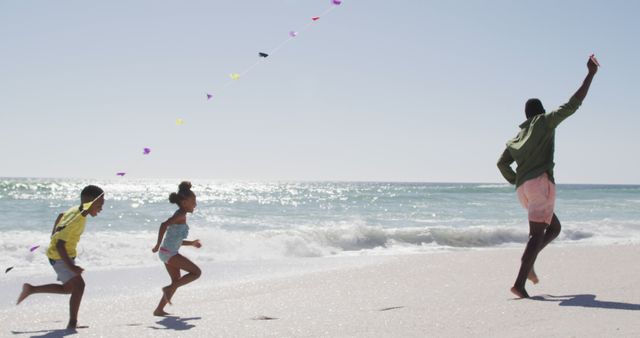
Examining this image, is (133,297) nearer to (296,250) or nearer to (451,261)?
(451,261)

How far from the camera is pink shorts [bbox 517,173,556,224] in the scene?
14.8 ft

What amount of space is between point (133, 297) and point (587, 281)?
14.1 feet

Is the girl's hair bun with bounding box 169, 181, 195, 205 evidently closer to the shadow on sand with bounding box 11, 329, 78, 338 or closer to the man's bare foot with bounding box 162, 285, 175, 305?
the man's bare foot with bounding box 162, 285, 175, 305

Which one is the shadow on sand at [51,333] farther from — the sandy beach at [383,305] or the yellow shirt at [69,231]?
the yellow shirt at [69,231]

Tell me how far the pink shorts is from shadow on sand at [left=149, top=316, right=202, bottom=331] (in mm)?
2633

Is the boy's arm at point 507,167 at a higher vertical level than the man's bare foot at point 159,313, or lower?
higher

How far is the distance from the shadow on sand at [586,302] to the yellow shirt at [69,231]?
3421 mm

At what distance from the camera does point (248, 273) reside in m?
7.86

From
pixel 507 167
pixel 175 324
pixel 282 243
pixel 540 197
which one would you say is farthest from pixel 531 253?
pixel 282 243

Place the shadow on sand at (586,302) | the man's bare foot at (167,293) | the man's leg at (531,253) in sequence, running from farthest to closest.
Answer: the man's bare foot at (167,293), the man's leg at (531,253), the shadow on sand at (586,302)

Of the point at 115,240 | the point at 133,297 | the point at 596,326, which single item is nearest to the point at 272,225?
the point at 115,240

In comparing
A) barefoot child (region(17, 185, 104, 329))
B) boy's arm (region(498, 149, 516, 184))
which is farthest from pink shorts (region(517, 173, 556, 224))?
barefoot child (region(17, 185, 104, 329))

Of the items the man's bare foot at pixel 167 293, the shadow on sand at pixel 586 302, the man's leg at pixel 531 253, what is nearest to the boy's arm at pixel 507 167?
the man's leg at pixel 531 253

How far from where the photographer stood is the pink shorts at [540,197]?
4.51 metres
